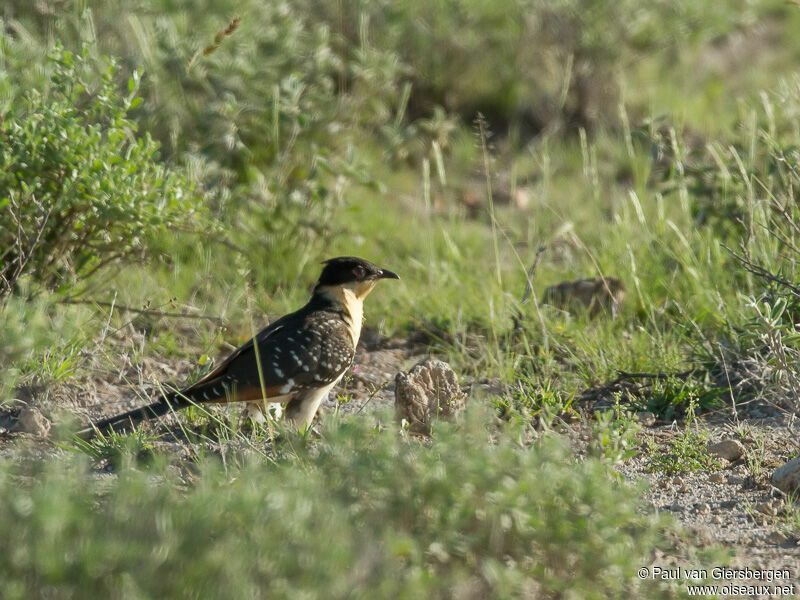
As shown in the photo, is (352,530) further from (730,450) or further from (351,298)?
(351,298)

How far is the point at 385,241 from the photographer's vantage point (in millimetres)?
7352

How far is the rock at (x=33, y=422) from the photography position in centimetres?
475

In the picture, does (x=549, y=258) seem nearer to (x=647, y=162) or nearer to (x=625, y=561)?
(x=647, y=162)

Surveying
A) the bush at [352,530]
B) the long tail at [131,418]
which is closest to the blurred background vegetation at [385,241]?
the bush at [352,530]

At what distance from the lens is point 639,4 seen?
9203mm

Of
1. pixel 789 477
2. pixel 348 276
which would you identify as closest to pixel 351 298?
pixel 348 276

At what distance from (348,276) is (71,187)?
1562 millimetres

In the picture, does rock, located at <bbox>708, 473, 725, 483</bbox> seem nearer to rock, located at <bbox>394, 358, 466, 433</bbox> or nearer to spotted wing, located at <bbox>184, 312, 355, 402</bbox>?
rock, located at <bbox>394, 358, 466, 433</bbox>

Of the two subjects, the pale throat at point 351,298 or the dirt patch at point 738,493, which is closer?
the dirt patch at point 738,493

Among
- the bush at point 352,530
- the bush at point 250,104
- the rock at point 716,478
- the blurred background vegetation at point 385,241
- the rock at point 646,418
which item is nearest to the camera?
the bush at point 352,530

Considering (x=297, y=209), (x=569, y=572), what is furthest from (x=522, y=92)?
(x=569, y=572)

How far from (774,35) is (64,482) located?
433 inches

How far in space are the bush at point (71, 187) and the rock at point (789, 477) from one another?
130 inches

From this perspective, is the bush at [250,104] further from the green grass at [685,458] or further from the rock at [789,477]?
the rock at [789,477]
